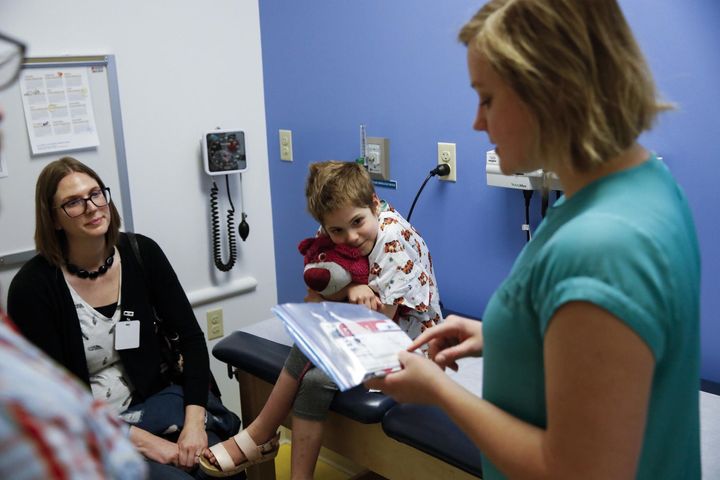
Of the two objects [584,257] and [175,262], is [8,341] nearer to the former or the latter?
[584,257]

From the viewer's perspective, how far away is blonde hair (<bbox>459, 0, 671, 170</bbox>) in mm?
755

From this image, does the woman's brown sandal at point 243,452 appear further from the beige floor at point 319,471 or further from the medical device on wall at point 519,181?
the medical device on wall at point 519,181

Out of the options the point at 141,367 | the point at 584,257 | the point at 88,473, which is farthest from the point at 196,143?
the point at 88,473

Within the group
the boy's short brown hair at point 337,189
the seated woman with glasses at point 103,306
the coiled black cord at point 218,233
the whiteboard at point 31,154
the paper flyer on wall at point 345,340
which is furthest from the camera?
the coiled black cord at point 218,233

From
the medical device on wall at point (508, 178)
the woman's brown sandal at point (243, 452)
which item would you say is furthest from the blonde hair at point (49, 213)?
the medical device on wall at point (508, 178)

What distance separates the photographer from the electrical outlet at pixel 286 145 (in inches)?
115

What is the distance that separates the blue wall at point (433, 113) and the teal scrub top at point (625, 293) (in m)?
1.08

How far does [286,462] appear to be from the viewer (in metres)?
2.85

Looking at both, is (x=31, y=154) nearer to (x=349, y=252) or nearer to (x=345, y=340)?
(x=349, y=252)

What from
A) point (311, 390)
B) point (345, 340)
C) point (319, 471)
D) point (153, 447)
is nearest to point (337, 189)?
point (311, 390)

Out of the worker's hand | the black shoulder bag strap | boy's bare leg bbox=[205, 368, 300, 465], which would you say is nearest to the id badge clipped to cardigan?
the black shoulder bag strap

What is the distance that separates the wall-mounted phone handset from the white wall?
38 mm

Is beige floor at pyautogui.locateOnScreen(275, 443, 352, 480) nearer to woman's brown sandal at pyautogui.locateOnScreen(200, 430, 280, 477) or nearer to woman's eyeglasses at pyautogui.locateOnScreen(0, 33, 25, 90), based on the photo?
woman's brown sandal at pyautogui.locateOnScreen(200, 430, 280, 477)

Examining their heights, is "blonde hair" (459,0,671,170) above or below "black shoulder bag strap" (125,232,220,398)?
above
